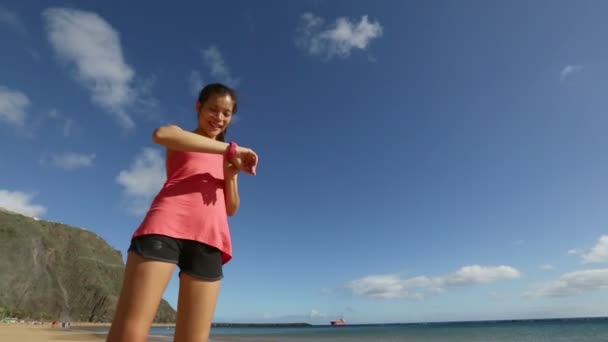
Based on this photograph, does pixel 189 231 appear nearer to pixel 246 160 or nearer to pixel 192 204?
pixel 192 204

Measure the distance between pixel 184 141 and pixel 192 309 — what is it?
853 mm

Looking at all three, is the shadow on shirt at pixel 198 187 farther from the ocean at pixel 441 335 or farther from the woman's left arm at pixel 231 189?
the ocean at pixel 441 335

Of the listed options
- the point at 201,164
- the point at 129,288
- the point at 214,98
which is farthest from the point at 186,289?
the point at 214,98

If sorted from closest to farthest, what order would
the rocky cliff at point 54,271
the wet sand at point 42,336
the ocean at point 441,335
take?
1. the wet sand at point 42,336
2. the ocean at point 441,335
3. the rocky cliff at point 54,271

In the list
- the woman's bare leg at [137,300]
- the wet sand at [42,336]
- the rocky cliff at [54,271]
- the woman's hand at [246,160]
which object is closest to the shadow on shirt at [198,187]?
the woman's hand at [246,160]

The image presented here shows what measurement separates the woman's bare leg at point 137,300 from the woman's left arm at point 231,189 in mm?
591

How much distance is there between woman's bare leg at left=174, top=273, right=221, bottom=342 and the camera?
1803mm

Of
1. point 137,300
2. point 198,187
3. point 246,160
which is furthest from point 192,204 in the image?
point 137,300

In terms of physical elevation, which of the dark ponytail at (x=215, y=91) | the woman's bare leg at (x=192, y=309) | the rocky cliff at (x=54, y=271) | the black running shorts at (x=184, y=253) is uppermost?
the rocky cliff at (x=54, y=271)

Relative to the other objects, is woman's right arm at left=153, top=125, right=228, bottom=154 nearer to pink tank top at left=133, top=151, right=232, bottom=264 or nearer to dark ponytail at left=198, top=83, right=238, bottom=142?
pink tank top at left=133, top=151, right=232, bottom=264

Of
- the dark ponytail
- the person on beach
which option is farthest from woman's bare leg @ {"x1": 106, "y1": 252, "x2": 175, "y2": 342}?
the dark ponytail

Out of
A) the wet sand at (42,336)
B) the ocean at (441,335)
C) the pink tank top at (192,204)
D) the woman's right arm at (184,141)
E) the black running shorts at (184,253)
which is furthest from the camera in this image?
the ocean at (441,335)

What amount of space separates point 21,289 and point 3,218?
584 inches

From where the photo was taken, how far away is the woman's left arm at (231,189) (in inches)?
80.5
